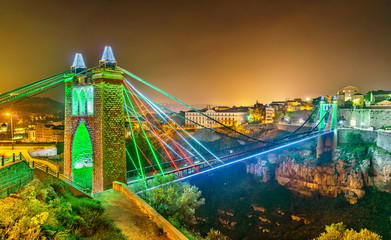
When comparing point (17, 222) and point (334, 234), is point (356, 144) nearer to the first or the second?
point (334, 234)

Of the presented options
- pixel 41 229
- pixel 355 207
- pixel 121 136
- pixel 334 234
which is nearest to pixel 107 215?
pixel 41 229

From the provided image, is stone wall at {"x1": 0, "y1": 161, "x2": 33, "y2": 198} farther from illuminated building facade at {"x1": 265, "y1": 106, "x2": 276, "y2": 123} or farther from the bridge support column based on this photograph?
illuminated building facade at {"x1": 265, "y1": 106, "x2": 276, "y2": 123}

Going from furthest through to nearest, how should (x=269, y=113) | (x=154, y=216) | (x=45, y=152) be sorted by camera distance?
(x=269, y=113)
(x=45, y=152)
(x=154, y=216)

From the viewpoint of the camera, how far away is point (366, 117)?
27500 mm

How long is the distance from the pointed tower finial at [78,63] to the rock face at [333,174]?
2193cm

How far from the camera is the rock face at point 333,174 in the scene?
1889cm

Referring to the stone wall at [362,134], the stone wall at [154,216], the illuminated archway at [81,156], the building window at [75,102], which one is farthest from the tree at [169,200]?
the stone wall at [362,134]

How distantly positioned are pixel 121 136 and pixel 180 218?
4318mm

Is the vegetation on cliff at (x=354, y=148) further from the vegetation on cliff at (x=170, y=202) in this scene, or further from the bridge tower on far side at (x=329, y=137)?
the vegetation on cliff at (x=170, y=202)

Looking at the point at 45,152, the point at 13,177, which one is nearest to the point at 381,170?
the point at 13,177

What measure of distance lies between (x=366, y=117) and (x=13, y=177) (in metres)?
33.4

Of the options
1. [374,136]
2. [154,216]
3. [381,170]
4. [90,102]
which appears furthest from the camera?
[374,136]

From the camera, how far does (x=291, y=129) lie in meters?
31.5

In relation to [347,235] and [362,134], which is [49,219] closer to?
[347,235]
